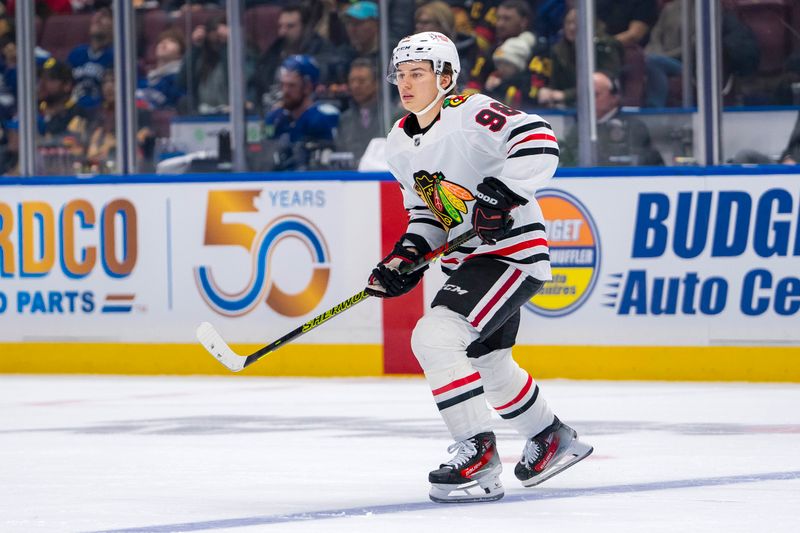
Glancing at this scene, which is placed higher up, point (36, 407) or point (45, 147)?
point (45, 147)

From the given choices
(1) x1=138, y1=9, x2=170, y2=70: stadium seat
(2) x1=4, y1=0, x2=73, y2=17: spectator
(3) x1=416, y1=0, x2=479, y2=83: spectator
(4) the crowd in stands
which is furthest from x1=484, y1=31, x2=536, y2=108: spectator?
(2) x1=4, y1=0, x2=73, y2=17: spectator

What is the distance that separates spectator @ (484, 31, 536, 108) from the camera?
821 centimetres

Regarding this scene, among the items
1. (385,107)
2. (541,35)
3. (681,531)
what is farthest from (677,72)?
(681,531)

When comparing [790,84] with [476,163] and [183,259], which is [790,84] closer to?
[183,259]

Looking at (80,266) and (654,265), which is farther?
(80,266)

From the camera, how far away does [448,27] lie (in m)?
8.48

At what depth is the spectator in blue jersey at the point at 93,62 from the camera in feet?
29.1

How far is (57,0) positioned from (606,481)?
19.1 ft

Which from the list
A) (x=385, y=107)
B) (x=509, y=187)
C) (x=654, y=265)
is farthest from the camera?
(x=385, y=107)

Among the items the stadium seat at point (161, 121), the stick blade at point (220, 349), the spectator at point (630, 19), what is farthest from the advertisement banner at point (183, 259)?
the stick blade at point (220, 349)

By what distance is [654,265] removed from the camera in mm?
7184

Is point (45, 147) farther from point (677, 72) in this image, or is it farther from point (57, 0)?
point (677, 72)

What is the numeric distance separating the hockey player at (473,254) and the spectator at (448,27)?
422cm

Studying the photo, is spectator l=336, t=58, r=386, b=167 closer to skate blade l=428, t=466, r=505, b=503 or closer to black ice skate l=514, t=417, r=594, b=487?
black ice skate l=514, t=417, r=594, b=487
